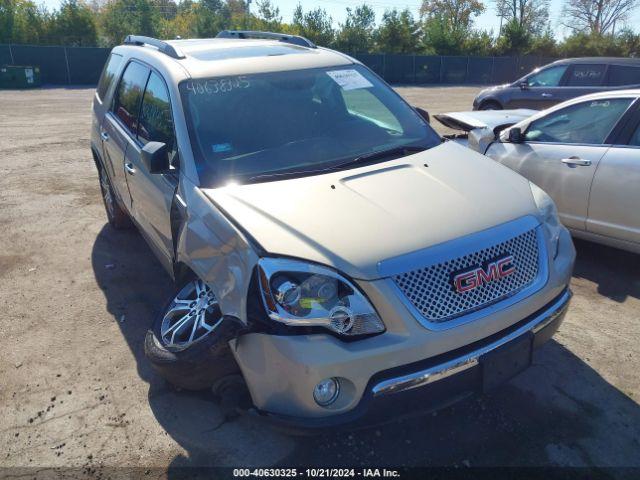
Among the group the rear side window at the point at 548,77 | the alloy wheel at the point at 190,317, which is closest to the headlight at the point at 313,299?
the alloy wheel at the point at 190,317

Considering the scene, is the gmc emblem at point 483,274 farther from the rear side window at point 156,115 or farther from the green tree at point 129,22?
the green tree at point 129,22

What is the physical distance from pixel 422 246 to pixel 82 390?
2.27m

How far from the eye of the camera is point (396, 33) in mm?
39156

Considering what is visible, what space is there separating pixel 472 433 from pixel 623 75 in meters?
10.2

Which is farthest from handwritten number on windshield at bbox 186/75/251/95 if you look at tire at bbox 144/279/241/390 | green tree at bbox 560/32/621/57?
green tree at bbox 560/32/621/57

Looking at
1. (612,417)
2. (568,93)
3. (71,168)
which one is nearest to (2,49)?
(71,168)

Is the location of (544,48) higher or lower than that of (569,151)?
higher

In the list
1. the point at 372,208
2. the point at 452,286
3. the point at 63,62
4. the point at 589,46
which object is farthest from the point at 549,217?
the point at 589,46

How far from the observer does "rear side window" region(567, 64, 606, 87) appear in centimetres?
1070

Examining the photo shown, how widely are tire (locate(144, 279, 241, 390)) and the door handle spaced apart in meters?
3.40

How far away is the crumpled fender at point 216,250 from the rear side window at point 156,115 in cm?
57

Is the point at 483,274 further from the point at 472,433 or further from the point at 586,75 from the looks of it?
the point at 586,75

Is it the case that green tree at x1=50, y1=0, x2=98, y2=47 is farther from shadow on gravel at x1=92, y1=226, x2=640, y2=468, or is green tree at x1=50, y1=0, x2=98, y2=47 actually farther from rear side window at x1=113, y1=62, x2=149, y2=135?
shadow on gravel at x1=92, y1=226, x2=640, y2=468

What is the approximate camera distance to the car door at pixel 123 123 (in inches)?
168
